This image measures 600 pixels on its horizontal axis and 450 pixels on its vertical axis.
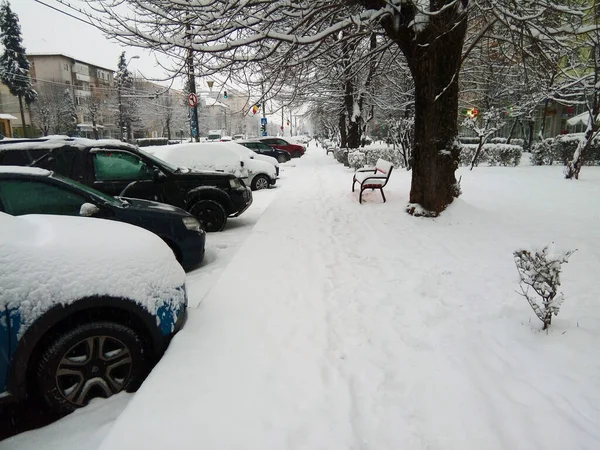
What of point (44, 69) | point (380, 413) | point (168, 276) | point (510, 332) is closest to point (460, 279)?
point (510, 332)

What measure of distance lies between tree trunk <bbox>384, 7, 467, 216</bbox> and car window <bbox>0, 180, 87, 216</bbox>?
20.0 feet

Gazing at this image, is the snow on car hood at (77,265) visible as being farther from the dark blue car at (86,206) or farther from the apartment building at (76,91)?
the apartment building at (76,91)

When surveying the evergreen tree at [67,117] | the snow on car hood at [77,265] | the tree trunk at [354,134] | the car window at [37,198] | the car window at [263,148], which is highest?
the evergreen tree at [67,117]

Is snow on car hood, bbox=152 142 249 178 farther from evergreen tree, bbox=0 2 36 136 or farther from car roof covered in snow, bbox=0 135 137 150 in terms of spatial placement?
evergreen tree, bbox=0 2 36 136

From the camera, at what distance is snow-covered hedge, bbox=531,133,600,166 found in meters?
16.9

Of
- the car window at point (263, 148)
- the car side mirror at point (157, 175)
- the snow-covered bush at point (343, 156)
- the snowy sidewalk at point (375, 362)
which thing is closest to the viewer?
the snowy sidewalk at point (375, 362)

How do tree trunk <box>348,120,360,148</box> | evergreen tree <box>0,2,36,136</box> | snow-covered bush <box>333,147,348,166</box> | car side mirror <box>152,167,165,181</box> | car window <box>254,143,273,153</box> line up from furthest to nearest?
evergreen tree <box>0,2,36,136</box> < car window <box>254,143,273,153</box> < snow-covered bush <box>333,147,348,166</box> < tree trunk <box>348,120,360,148</box> < car side mirror <box>152,167,165,181</box>

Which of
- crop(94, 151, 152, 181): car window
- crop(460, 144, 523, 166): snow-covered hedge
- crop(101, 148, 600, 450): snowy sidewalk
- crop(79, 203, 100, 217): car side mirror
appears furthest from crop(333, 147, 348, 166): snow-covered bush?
crop(79, 203, 100, 217): car side mirror

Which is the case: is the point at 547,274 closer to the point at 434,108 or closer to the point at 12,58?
the point at 434,108

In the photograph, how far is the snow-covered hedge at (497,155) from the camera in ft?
60.3

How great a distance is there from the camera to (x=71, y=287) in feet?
7.96

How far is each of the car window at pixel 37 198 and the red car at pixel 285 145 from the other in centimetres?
2583

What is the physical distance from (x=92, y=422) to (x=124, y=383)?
29 centimetres

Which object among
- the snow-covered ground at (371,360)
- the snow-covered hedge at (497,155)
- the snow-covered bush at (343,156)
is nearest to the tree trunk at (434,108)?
the snow-covered ground at (371,360)
